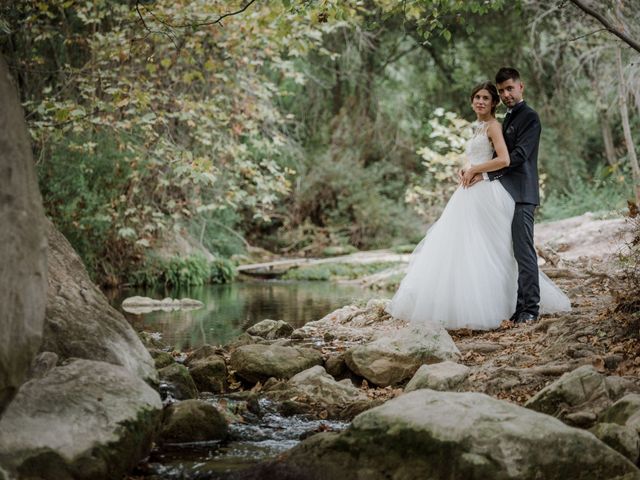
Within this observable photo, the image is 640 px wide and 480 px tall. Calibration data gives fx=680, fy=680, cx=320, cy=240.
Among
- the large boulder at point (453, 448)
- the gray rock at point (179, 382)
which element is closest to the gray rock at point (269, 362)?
the gray rock at point (179, 382)

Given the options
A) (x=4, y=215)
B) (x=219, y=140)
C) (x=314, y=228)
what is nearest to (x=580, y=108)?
(x=314, y=228)

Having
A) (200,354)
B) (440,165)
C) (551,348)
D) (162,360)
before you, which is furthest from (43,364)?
(440,165)

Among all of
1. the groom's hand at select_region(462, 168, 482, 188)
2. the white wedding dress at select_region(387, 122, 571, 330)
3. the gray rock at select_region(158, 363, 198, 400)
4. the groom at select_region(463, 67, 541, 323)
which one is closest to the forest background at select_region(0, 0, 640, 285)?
the groom at select_region(463, 67, 541, 323)

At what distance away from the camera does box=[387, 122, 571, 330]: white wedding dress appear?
6695 mm

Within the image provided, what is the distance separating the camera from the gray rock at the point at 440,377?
487 cm

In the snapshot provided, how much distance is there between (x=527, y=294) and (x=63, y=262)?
4240 millimetres

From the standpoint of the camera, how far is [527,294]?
6.58m

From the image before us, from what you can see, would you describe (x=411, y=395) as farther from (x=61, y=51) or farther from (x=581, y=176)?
(x=581, y=176)

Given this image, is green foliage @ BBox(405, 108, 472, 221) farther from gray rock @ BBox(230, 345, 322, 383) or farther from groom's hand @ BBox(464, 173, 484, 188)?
gray rock @ BBox(230, 345, 322, 383)

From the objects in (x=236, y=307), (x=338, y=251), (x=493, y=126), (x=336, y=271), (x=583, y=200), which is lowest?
(x=336, y=271)

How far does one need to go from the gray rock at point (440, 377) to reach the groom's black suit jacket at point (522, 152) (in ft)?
7.56

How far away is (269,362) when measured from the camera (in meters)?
5.96

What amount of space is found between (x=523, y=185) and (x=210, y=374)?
3.50m

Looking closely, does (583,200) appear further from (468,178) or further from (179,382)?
(179,382)
